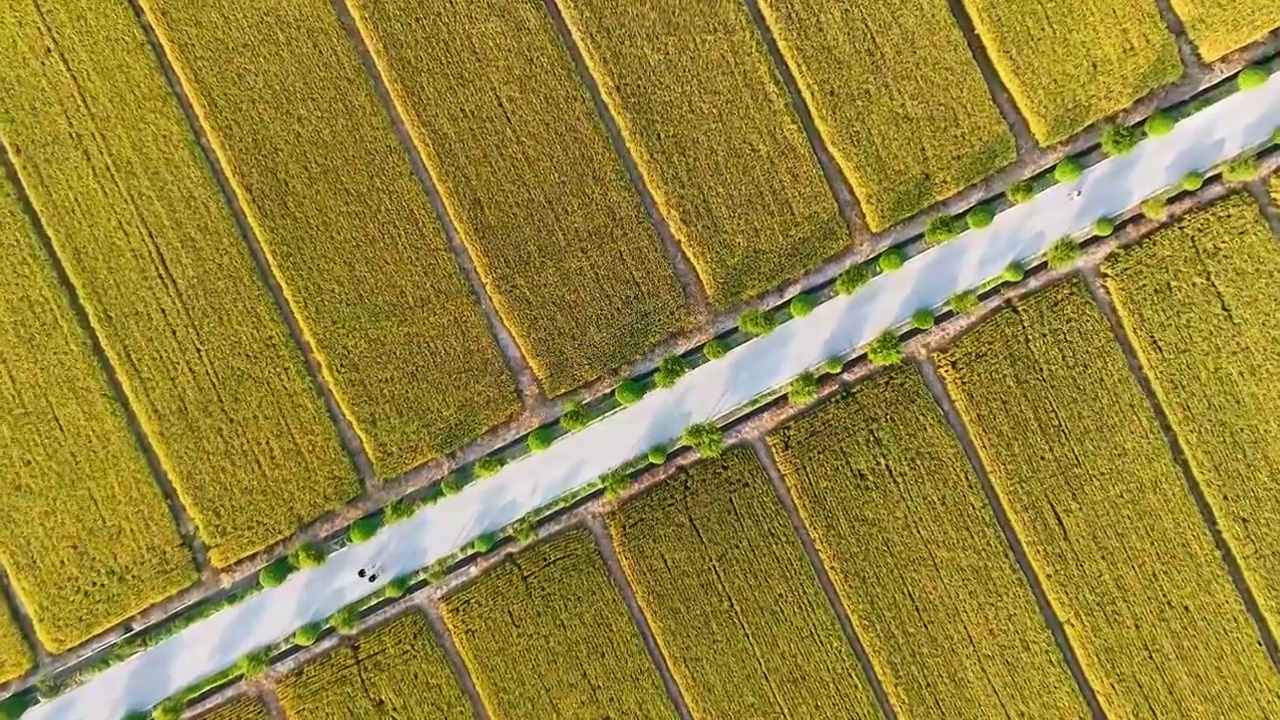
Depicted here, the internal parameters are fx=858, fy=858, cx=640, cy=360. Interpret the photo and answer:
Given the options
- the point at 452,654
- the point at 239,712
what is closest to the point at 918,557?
the point at 452,654

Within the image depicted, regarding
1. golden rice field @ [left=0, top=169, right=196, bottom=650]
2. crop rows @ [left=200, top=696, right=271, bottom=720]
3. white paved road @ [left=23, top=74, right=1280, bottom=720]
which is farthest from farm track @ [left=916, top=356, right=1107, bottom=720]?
golden rice field @ [left=0, top=169, right=196, bottom=650]

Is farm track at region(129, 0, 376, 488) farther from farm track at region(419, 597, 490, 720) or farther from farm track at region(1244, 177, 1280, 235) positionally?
farm track at region(1244, 177, 1280, 235)

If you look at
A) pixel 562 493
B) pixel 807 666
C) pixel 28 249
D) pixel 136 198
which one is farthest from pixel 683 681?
pixel 28 249

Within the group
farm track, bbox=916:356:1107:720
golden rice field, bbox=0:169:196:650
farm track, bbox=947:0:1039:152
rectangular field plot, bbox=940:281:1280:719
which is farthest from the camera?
farm track, bbox=947:0:1039:152

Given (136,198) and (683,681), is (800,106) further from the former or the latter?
(136,198)

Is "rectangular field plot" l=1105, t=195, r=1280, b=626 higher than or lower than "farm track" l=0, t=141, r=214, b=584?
lower

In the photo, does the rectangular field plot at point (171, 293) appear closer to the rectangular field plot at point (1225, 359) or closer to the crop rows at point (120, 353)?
the crop rows at point (120, 353)
